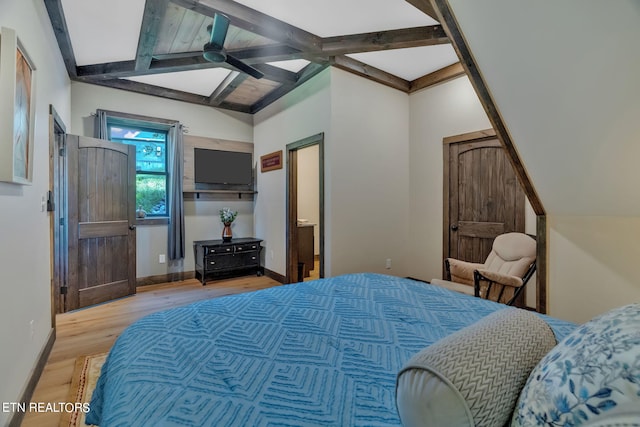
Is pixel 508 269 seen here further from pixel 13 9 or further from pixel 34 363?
pixel 13 9

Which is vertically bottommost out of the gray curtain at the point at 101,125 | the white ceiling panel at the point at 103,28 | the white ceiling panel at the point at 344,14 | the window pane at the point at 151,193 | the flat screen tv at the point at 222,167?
the window pane at the point at 151,193

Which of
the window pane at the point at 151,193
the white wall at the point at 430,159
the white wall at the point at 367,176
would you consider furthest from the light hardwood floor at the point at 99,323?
the white wall at the point at 430,159

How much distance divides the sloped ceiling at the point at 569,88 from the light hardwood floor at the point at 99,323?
3392 millimetres

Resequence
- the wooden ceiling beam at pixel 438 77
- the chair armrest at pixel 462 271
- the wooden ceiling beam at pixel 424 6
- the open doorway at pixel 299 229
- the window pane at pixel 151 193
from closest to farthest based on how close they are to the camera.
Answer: the wooden ceiling beam at pixel 424 6
the chair armrest at pixel 462 271
the wooden ceiling beam at pixel 438 77
the open doorway at pixel 299 229
the window pane at pixel 151 193

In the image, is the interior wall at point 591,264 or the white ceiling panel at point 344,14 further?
the white ceiling panel at point 344,14

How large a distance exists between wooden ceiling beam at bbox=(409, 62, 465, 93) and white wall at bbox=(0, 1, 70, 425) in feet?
13.1

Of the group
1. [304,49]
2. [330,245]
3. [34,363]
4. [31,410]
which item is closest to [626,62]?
[304,49]

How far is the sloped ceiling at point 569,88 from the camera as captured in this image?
4.53 ft

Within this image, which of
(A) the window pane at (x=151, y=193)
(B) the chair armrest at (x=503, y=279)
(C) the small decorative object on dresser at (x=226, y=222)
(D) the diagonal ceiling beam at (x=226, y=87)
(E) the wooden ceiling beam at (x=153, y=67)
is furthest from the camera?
(C) the small decorative object on dresser at (x=226, y=222)

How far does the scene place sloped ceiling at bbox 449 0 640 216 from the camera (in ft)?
4.53

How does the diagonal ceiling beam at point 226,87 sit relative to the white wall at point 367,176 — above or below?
above

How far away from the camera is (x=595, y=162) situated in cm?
185

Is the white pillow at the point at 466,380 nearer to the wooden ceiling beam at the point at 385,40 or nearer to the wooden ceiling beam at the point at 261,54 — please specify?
the wooden ceiling beam at the point at 385,40

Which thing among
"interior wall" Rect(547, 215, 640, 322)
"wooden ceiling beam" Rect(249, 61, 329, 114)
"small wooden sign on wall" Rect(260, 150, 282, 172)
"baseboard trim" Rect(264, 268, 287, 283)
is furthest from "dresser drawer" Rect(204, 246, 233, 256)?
"interior wall" Rect(547, 215, 640, 322)
